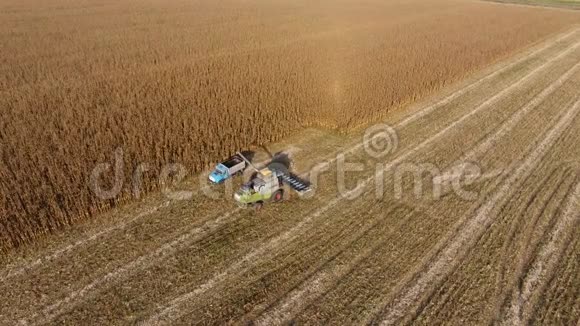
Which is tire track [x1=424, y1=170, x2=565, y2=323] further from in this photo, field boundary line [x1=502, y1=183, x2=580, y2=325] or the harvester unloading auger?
the harvester unloading auger

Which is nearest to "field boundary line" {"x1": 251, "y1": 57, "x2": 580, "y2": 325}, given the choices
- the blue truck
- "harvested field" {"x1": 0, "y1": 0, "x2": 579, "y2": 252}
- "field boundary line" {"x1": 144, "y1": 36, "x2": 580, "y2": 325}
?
"field boundary line" {"x1": 144, "y1": 36, "x2": 580, "y2": 325}

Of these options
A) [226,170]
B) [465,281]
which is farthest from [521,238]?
[226,170]

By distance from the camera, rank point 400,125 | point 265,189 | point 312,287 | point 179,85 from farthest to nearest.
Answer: point 179,85, point 400,125, point 265,189, point 312,287

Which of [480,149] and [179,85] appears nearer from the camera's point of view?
[480,149]

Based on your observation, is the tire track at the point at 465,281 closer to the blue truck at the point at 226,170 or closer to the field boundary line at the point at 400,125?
the field boundary line at the point at 400,125

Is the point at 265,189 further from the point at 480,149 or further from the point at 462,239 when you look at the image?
the point at 480,149

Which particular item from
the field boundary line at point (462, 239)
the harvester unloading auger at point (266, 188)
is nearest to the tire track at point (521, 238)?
the field boundary line at point (462, 239)
